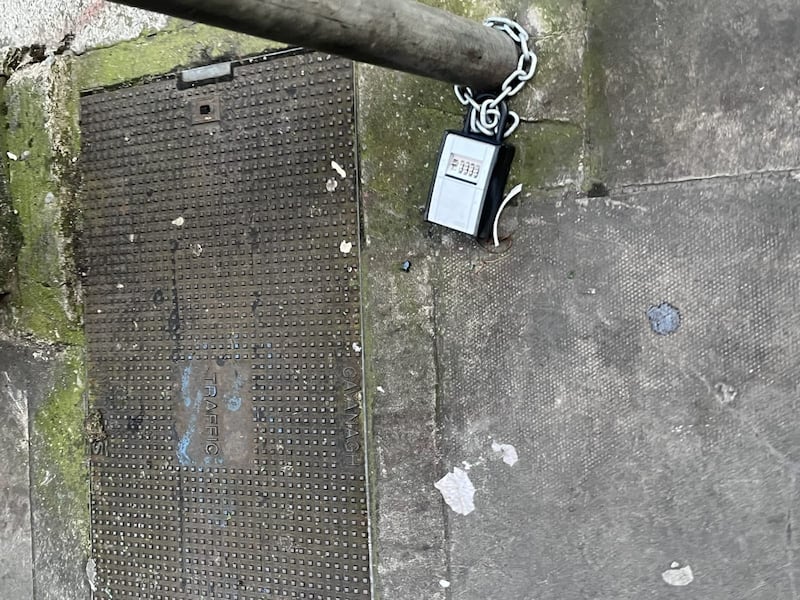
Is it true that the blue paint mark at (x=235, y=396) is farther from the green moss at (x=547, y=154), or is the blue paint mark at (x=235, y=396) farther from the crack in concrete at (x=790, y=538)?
the crack in concrete at (x=790, y=538)

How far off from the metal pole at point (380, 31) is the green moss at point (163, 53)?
106 cm

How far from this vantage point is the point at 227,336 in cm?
314

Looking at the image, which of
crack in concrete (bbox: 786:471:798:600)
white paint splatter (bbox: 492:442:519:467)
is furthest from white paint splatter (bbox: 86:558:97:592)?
crack in concrete (bbox: 786:471:798:600)

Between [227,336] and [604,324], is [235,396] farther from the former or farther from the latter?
[604,324]

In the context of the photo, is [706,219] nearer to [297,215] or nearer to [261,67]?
[297,215]

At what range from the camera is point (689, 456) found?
258cm

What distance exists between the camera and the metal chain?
2.68 meters

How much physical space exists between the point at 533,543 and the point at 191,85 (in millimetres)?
2557

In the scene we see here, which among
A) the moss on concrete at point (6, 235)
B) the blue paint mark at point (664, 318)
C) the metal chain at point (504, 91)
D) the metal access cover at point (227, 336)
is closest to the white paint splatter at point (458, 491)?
the metal access cover at point (227, 336)

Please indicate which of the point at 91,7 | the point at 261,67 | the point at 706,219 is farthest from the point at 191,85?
the point at 706,219

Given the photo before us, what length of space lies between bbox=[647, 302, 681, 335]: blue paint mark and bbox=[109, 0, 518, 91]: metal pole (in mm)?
1074

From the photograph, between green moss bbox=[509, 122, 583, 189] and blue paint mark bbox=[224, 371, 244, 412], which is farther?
blue paint mark bbox=[224, 371, 244, 412]

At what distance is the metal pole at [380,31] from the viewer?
5.16ft

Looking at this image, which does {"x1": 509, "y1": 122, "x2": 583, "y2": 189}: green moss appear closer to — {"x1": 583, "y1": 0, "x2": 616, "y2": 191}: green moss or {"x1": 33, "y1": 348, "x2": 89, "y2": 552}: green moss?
{"x1": 583, "y1": 0, "x2": 616, "y2": 191}: green moss
